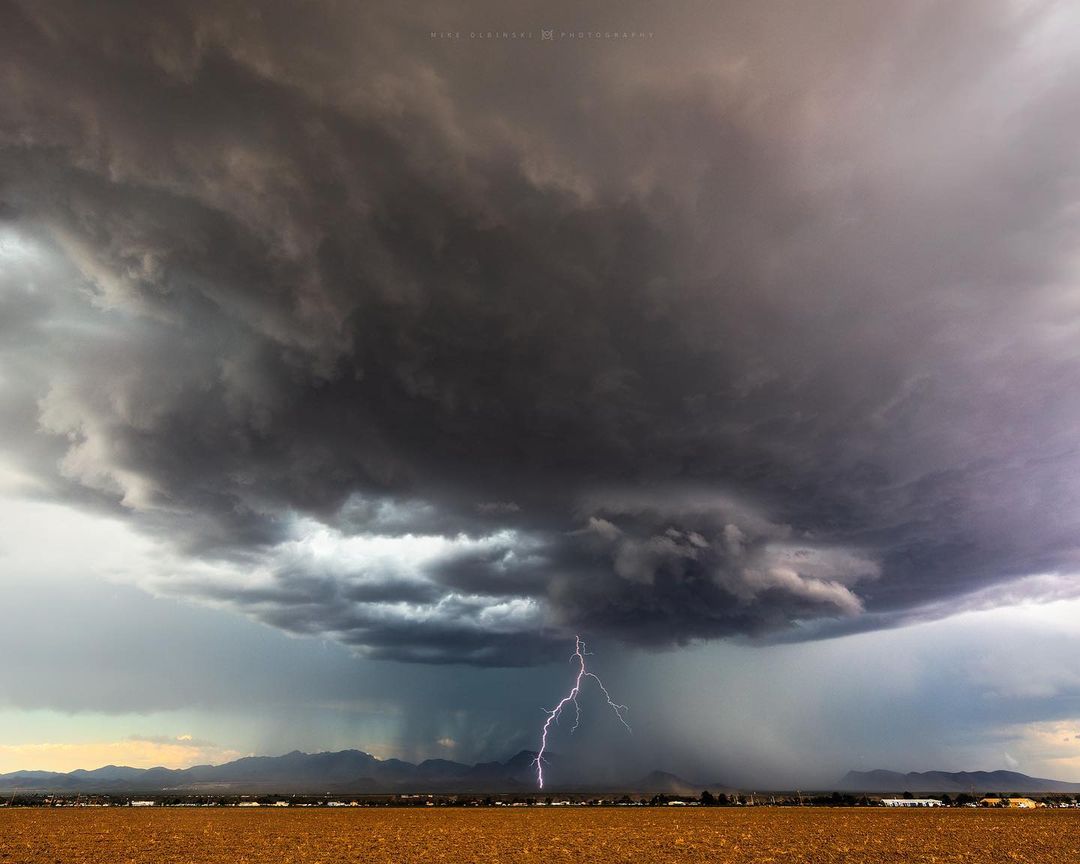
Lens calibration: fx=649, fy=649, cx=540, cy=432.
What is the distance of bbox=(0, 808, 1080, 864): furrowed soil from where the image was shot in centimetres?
4947

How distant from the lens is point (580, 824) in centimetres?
8812

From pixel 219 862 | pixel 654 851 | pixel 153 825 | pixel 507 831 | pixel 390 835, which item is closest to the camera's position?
pixel 219 862

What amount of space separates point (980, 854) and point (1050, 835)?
2530 cm

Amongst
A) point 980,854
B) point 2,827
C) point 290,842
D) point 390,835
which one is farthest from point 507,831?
point 2,827

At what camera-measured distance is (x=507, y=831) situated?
7650cm

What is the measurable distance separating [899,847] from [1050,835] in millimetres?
24856

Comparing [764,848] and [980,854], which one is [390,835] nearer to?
[764,848]

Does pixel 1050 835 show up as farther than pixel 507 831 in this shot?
No

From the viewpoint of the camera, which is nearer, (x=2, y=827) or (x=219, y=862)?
(x=219, y=862)

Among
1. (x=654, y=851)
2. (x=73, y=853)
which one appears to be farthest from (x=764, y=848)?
(x=73, y=853)

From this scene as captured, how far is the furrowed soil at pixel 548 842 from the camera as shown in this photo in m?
49.5

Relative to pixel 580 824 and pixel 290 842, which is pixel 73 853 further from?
pixel 580 824

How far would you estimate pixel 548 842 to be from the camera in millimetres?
62344

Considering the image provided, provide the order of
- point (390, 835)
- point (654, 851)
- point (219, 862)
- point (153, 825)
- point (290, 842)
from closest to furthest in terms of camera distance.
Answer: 1. point (219, 862)
2. point (654, 851)
3. point (290, 842)
4. point (390, 835)
5. point (153, 825)
